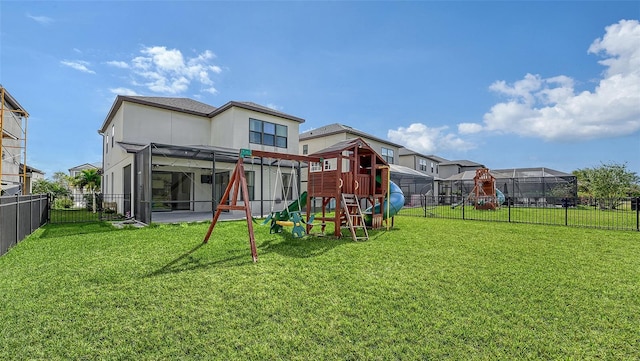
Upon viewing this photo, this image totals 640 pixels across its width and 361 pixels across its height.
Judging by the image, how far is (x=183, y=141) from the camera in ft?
57.6

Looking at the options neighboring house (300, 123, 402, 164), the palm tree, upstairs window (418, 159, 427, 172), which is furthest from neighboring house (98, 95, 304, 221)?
upstairs window (418, 159, 427, 172)

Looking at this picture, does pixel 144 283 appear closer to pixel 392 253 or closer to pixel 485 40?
pixel 392 253

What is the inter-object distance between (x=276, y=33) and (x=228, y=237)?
8520 mm

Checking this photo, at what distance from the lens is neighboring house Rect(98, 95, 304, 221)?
1497 centimetres

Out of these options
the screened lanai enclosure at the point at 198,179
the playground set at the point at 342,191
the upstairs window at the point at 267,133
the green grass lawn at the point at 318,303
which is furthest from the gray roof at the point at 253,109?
the green grass lawn at the point at 318,303

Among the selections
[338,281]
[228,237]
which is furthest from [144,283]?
[228,237]

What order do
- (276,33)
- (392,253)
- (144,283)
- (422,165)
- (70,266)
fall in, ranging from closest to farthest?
1. (144,283)
2. (70,266)
3. (392,253)
4. (276,33)
5. (422,165)

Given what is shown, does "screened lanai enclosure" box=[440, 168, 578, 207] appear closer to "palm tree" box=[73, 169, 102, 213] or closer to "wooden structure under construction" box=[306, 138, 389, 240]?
"wooden structure under construction" box=[306, 138, 389, 240]

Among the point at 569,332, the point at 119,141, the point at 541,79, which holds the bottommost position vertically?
the point at 569,332

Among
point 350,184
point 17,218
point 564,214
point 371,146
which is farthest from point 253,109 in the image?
point 564,214

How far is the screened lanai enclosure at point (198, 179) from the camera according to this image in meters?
13.7

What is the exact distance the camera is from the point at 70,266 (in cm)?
560

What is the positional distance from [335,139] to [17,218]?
754 inches

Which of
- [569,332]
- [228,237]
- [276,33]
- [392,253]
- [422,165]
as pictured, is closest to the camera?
[569,332]
